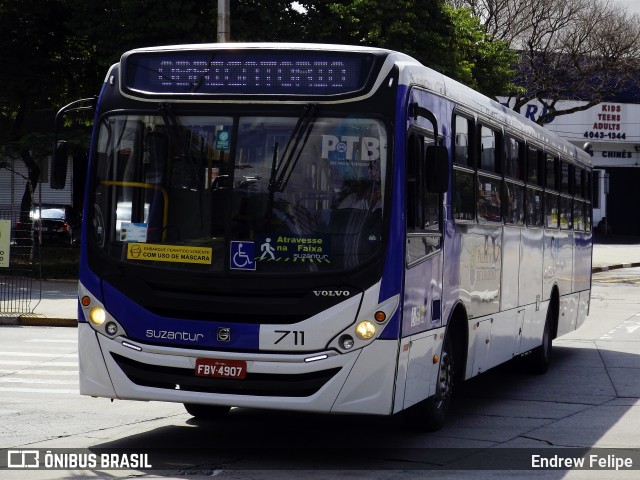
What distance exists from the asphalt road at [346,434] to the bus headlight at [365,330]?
94cm

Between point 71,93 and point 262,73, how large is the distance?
98.4ft

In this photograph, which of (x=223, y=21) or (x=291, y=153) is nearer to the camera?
(x=291, y=153)

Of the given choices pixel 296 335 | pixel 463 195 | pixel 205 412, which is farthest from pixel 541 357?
pixel 296 335

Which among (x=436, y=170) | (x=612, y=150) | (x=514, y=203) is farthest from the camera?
(x=612, y=150)

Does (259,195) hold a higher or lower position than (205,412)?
higher

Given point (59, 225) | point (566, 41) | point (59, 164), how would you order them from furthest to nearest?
point (566, 41)
point (59, 225)
point (59, 164)

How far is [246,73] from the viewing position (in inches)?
349

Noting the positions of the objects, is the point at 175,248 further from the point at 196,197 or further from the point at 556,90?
the point at 556,90

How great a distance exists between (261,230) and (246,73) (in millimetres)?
1197

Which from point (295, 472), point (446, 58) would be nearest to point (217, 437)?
point (295, 472)

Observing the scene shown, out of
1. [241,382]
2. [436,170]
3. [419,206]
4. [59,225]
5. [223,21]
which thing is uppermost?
[223,21]

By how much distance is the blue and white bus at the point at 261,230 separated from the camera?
8.41 metres

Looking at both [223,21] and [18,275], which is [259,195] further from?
[18,275]

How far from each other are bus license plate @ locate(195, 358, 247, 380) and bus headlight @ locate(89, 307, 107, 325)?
34.1 inches
